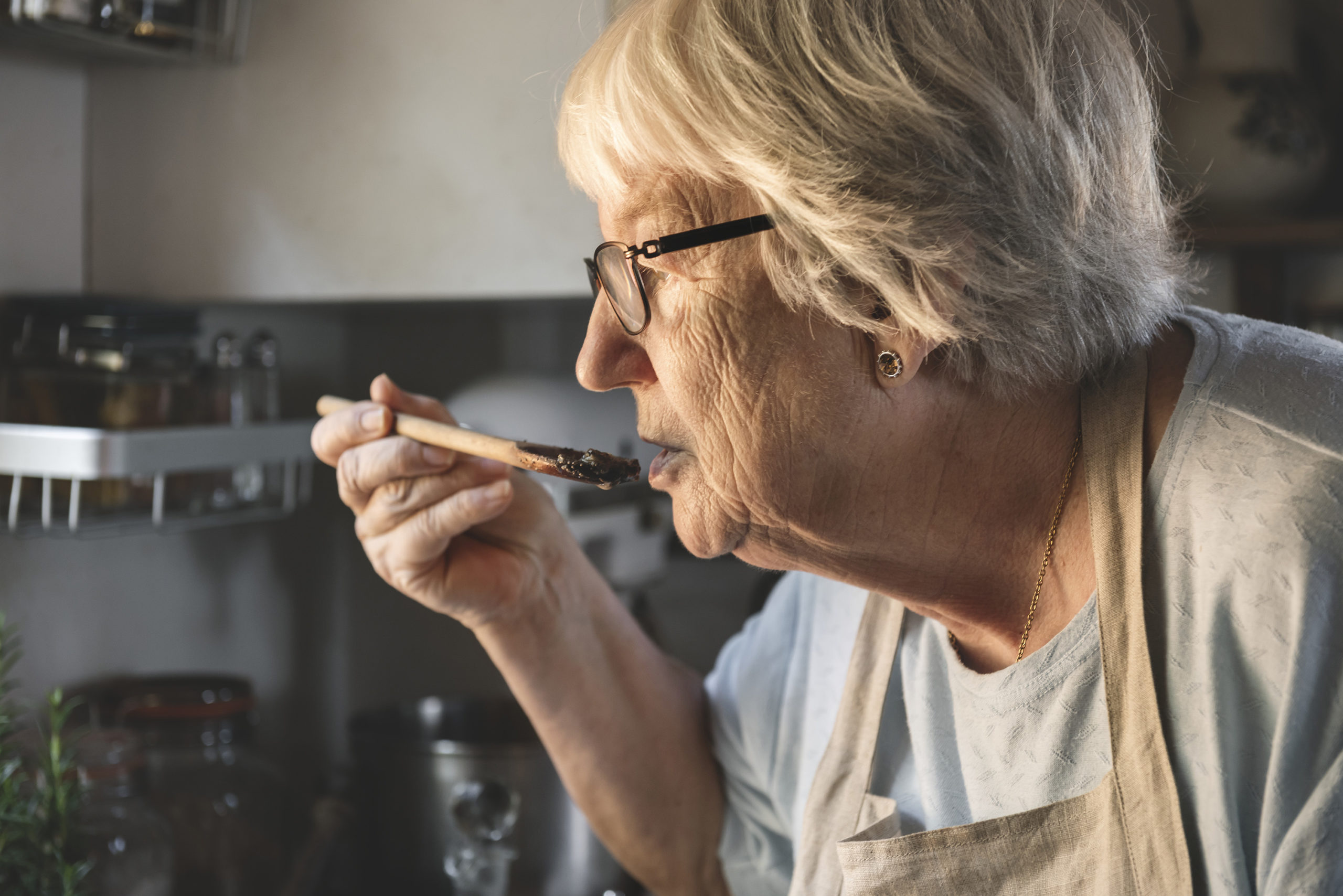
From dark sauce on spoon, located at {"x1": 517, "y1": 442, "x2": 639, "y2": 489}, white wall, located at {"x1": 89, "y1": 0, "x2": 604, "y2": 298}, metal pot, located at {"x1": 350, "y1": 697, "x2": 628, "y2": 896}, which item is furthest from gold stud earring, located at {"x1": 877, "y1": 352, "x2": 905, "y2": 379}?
metal pot, located at {"x1": 350, "y1": 697, "x2": 628, "y2": 896}

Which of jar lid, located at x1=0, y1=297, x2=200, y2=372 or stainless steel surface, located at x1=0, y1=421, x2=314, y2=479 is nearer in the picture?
stainless steel surface, located at x1=0, y1=421, x2=314, y2=479

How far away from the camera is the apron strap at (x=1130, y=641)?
0.71 m

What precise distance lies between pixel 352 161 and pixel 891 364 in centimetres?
84

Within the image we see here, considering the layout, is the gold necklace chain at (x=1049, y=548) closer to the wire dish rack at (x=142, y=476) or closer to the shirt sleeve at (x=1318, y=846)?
the shirt sleeve at (x=1318, y=846)

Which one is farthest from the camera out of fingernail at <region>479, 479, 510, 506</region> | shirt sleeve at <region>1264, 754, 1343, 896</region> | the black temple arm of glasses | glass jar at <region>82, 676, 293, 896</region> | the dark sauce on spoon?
glass jar at <region>82, 676, 293, 896</region>

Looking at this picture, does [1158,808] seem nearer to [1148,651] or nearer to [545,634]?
[1148,651]

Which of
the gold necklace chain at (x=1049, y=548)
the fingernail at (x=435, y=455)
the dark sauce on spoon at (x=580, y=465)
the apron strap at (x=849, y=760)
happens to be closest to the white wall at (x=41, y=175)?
the fingernail at (x=435, y=455)

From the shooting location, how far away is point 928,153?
70 centimetres

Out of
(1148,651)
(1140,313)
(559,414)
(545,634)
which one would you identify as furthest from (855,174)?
(559,414)

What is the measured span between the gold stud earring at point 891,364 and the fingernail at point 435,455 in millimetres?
406

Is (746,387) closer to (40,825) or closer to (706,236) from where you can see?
(706,236)

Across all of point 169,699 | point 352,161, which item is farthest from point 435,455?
point 169,699

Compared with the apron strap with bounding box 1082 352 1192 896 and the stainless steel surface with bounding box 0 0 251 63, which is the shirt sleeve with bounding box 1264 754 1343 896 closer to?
the apron strap with bounding box 1082 352 1192 896

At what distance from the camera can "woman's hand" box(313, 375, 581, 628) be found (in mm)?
966
